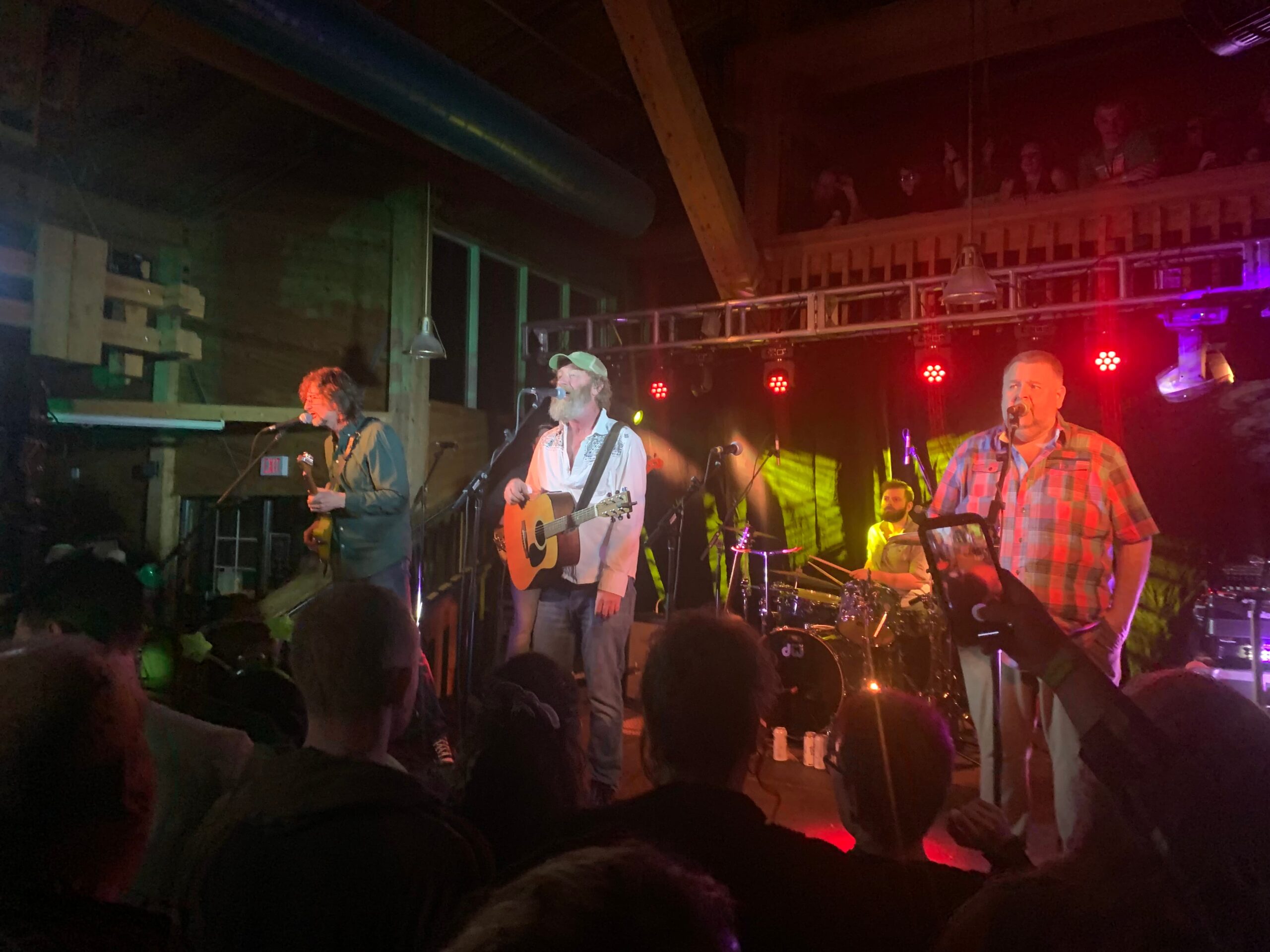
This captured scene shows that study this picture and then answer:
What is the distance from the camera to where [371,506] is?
15.7ft

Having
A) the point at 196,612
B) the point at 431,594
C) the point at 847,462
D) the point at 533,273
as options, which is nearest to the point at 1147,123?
the point at 847,462

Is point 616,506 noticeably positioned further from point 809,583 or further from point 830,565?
point 830,565

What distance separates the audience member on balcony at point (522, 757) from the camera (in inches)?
75.4

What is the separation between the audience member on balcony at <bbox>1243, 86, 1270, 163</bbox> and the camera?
6672mm

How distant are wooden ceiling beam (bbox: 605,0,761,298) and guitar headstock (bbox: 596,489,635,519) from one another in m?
3.94

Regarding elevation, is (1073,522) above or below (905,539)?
above

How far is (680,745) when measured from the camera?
1690 millimetres

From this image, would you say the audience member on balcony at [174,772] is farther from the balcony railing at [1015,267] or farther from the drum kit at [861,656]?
the balcony railing at [1015,267]

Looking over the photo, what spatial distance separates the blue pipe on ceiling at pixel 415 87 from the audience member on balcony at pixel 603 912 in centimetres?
503

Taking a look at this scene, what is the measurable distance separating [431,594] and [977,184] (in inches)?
258

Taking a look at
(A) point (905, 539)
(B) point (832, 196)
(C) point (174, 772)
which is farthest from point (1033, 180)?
(C) point (174, 772)

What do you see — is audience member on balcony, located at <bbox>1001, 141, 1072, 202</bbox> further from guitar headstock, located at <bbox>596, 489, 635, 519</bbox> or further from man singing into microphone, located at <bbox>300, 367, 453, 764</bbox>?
man singing into microphone, located at <bbox>300, 367, 453, 764</bbox>

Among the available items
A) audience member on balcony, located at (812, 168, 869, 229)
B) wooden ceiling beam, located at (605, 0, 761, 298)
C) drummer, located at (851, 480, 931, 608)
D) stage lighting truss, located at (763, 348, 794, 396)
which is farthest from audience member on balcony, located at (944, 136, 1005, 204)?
drummer, located at (851, 480, 931, 608)

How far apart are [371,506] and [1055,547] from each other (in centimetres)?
350
